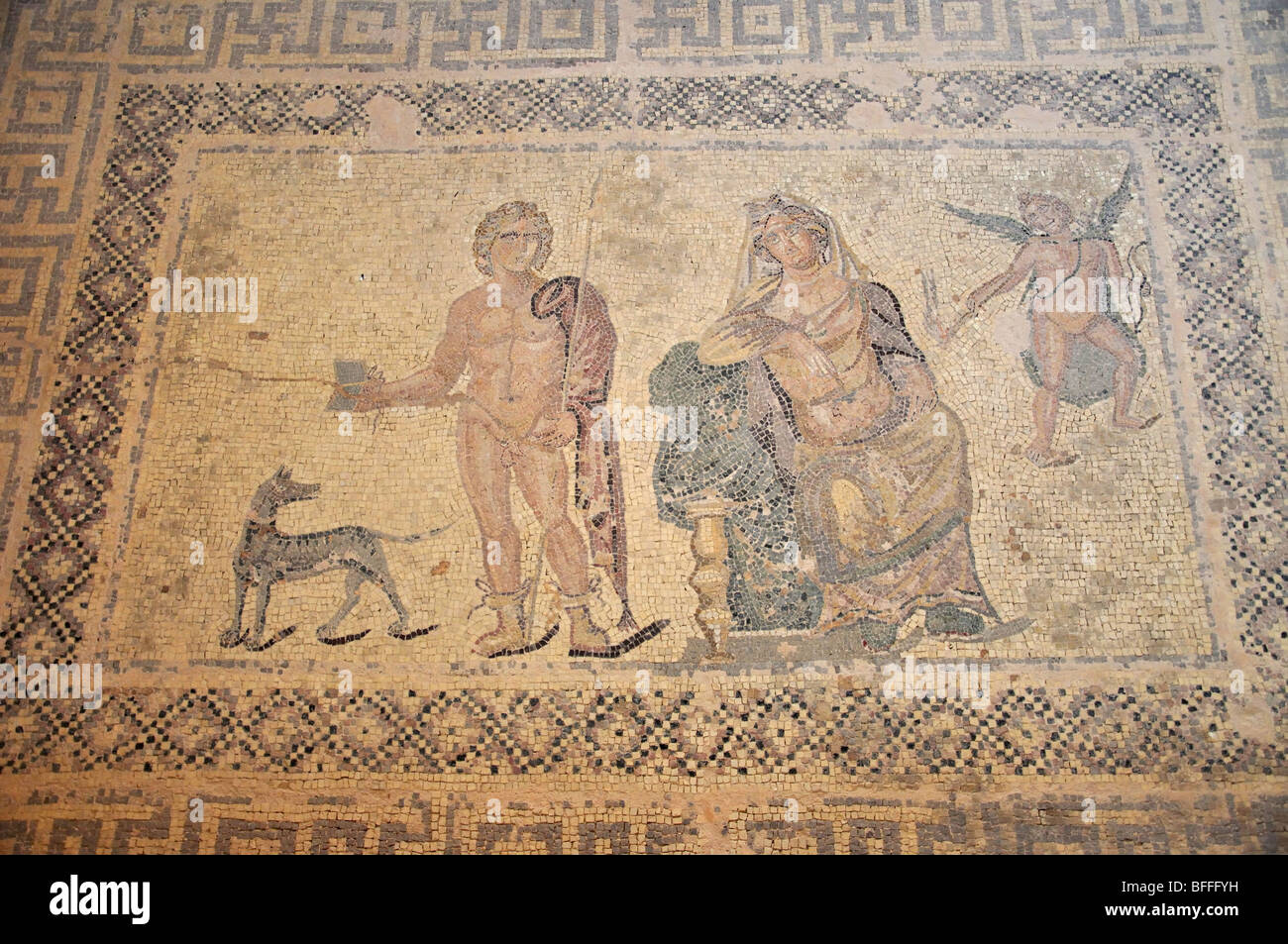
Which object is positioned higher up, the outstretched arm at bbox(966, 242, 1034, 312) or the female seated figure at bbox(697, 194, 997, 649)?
the outstretched arm at bbox(966, 242, 1034, 312)

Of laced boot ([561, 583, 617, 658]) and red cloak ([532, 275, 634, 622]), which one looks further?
red cloak ([532, 275, 634, 622])

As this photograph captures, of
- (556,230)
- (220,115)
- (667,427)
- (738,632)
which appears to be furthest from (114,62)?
(738,632)

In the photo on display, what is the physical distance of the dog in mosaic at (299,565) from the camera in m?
5.78

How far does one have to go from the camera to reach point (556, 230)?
6426 millimetres

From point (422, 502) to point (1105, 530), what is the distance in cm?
344

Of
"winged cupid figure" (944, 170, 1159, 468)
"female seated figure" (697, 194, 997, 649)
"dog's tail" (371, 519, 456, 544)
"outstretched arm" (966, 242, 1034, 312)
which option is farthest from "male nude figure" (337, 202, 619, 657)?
"winged cupid figure" (944, 170, 1159, 468)

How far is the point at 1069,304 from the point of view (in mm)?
6246
